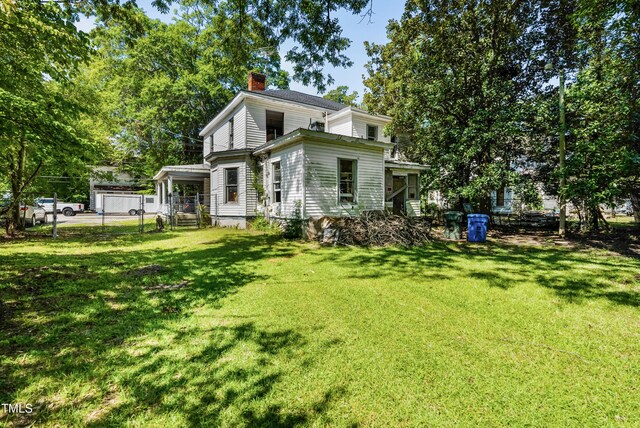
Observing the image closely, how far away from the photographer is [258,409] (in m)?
2.07

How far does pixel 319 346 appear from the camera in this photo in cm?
296

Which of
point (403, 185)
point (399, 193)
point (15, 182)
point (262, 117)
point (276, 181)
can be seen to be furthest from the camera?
point (403, 185)

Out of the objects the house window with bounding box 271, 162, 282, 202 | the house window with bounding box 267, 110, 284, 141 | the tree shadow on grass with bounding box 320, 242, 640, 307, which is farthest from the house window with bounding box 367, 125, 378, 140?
the tree shadow on grass with bounding box 320, 242, 640, 307

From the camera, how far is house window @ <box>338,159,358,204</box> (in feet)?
37.4

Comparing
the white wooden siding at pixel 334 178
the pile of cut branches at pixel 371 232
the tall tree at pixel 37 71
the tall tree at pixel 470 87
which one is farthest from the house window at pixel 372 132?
the tall tree at pixel 37 71

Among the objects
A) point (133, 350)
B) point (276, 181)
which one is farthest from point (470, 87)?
point (133, 350)

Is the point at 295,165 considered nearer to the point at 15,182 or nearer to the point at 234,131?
the point at 234,131

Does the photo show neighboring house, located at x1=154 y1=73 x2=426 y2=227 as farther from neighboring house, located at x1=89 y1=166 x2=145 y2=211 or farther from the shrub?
neighboring house, located at x1=89 y1=166 x2=145 y2=211

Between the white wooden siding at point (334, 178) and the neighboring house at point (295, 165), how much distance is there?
0.13 ft

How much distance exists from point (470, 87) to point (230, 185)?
13.1 m

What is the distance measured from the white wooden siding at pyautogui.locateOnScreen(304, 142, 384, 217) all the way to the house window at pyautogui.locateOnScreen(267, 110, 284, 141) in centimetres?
650

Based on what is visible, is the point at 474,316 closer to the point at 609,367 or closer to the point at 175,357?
the point at 609,367

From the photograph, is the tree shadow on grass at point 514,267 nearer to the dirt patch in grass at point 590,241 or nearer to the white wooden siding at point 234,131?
the dirt patch in grass at point 590,241

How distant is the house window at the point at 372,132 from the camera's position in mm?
17362
